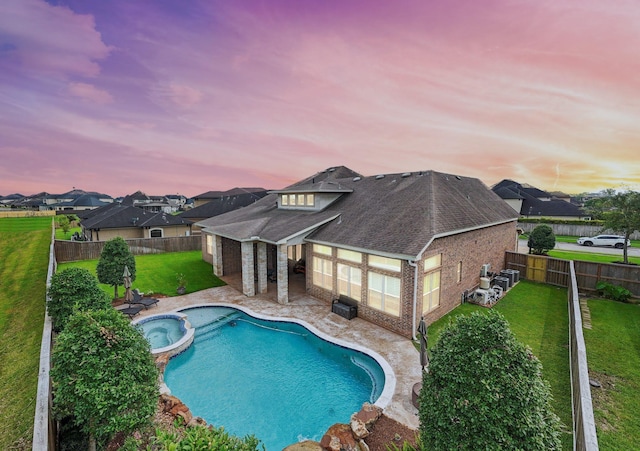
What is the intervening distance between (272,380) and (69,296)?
6.91 metres

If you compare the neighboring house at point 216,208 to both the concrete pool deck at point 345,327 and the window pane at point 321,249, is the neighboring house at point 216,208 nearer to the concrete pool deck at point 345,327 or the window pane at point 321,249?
the concrete pool deck at point 345,327

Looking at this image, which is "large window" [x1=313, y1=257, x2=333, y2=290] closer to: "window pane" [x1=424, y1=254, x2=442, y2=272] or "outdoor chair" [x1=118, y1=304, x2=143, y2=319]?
"window pane" [x1=424, y1=254, x2=442, y2=272]

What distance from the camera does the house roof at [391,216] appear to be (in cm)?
1162

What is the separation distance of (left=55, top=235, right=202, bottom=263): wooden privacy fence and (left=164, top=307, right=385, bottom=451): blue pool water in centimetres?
1750

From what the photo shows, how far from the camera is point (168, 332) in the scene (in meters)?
11.7

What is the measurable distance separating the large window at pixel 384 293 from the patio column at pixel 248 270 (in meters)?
6.68

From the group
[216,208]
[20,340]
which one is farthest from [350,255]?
[216,208]

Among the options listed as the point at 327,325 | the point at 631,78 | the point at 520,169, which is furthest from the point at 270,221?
the point at 520,169

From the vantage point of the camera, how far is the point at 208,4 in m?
16.5

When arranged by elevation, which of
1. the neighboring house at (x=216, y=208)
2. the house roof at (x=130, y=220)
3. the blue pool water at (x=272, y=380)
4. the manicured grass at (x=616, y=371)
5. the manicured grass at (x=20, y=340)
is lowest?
the blue pool water at (x=272, y=380)

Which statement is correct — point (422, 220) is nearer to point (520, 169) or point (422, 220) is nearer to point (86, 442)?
point (86, 442)

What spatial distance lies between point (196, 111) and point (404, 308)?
25312 millimetres

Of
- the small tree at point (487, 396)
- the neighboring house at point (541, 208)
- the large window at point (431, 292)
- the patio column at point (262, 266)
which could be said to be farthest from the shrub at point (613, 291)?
the neighboring house at point (541, 208)

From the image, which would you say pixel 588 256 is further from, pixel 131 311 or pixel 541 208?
pixel 131 311
